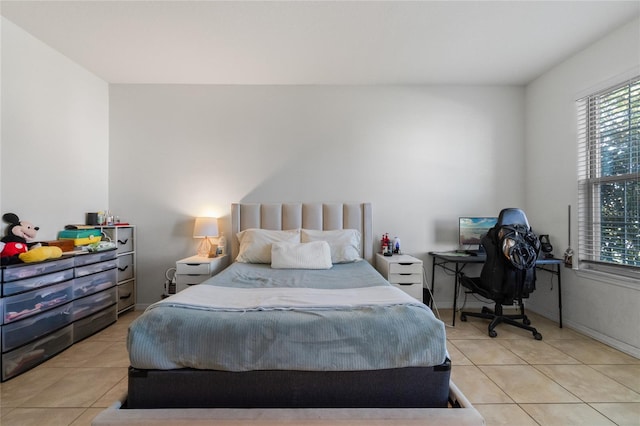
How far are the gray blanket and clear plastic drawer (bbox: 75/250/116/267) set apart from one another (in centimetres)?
178

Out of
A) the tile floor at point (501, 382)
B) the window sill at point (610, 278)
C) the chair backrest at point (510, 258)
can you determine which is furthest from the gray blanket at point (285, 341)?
the window sill at point (610, 278)

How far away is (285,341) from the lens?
1.41m

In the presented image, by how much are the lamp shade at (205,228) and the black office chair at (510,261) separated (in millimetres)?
2890

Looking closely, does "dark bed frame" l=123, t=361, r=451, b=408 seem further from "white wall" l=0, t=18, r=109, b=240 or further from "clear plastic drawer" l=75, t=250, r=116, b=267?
"white wall" l=0, t=18, r=109, b=240

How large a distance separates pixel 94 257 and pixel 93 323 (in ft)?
2.09

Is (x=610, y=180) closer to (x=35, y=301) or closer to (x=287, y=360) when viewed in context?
(x=287, y=360)

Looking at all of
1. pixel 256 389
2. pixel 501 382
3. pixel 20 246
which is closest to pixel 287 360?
pixel 256 389

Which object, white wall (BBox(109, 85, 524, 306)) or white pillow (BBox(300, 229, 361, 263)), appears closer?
white pillow (BBox(300, 229, 361, 263))

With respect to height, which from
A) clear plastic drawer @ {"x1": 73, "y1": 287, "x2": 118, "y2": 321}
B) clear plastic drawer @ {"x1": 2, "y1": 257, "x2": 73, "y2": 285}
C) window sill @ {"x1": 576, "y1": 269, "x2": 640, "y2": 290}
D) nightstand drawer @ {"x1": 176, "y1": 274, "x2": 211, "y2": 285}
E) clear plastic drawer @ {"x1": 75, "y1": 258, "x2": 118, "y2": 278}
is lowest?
clear plastic drawer @ {"x1": 73, "y1": 287, "x2": 118, "y2": 321}

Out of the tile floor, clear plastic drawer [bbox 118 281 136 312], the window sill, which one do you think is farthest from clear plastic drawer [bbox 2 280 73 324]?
the window sill

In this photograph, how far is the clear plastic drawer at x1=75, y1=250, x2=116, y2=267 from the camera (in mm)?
2691

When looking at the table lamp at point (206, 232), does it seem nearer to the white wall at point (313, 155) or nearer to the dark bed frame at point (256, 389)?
the white wall at point (313, 155)

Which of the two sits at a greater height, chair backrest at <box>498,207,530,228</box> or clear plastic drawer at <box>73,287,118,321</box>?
chair backrest at <box>498,207,530,228</box>

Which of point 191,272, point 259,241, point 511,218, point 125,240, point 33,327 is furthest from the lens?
point 125,240
